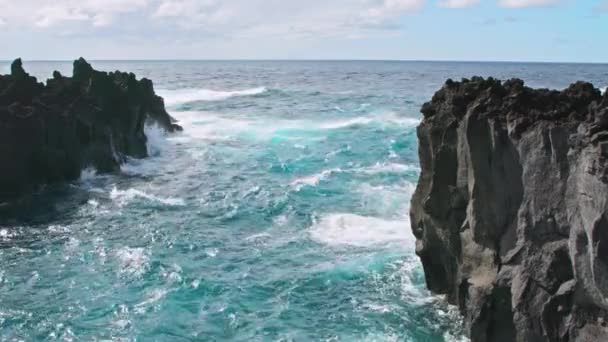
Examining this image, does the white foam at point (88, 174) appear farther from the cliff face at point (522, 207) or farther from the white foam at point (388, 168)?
the cliff face at point (522, 207)

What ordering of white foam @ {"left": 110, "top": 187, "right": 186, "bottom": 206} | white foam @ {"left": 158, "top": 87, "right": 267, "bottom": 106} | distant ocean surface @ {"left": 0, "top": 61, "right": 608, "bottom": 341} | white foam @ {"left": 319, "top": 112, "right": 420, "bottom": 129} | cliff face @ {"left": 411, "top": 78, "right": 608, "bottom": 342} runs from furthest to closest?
white foam @ {"left": 158, "top": 87, "right": 267, "bottom": 106} → white foam @ {"left": 319, "top": 112, "right": 420, "bottom": 129} → white foam @ {"left": 110, "top": 187, "right": 186, "bottom": 206} → distant ocean surface @ {"left": 0, "top": 61, "right": 608, "bottom": 341} → cliff face @ {"left": 411, "top": 78, "right": 608, "bottom": 342}

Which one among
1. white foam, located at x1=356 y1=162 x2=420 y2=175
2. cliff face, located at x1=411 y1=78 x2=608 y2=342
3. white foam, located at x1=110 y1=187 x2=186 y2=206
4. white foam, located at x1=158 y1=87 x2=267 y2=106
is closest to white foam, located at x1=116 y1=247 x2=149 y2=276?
white foam, located at x1=110 y1=187 x2=186 y2=206

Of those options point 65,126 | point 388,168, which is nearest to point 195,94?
point 65,126

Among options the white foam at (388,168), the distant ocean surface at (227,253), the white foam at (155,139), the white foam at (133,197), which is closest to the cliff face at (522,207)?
the distant ocean surface at (227,253)

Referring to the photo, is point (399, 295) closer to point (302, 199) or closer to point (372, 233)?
point (372, 233)

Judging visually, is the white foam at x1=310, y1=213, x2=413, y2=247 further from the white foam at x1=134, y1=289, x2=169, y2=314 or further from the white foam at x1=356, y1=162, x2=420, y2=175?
the white foam at x1=356, y1=162, x2=420, y2=175

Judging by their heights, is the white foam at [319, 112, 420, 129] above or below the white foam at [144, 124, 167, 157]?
above

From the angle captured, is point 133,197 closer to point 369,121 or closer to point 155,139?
point 155,139
